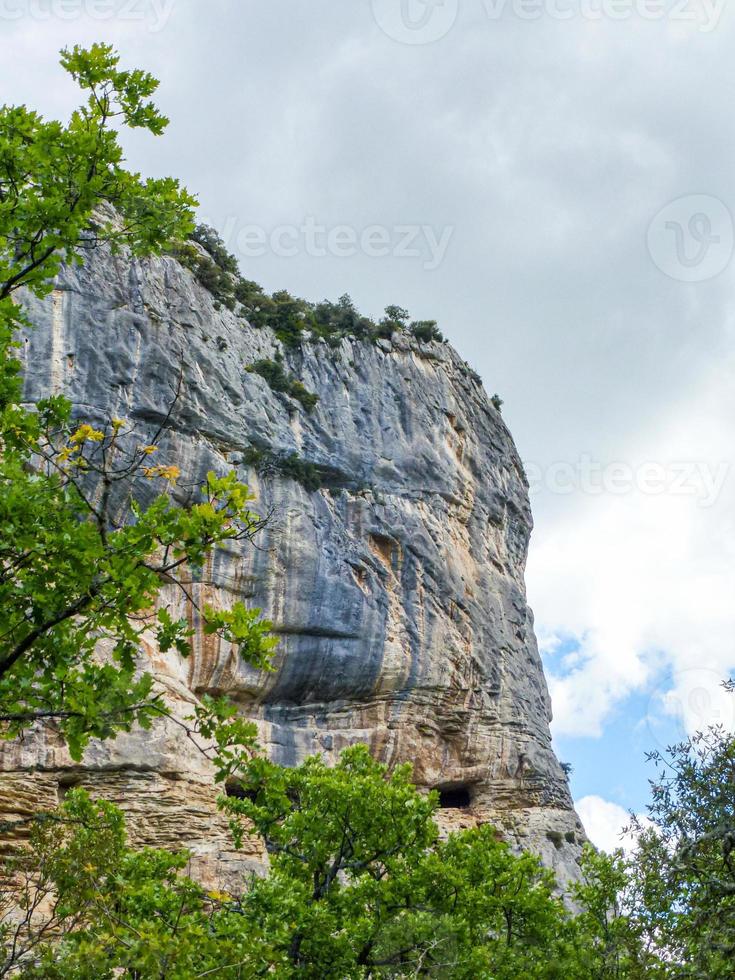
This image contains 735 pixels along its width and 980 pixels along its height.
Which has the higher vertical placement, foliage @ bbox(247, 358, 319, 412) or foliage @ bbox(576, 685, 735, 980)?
foliage @ bbox(247, 358, 319, 412)

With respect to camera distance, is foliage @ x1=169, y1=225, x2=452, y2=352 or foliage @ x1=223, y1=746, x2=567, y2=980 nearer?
foliage @ x1=223, y1=746, x2=567, y2=980

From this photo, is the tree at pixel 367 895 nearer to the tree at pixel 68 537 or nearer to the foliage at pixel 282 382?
the tree at pixel 68 537

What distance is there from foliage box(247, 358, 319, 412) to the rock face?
0.49 metres

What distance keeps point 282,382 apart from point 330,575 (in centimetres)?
907

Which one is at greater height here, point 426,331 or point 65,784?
point 426,331

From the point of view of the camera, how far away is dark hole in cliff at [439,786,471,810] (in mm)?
36750

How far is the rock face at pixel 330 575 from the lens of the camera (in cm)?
2886

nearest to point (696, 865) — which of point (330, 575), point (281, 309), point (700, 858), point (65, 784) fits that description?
point (700, 858)

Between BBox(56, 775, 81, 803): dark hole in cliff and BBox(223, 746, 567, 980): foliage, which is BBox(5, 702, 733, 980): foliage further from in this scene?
BBox(56, 775, 81, 803): dark hole in cliff

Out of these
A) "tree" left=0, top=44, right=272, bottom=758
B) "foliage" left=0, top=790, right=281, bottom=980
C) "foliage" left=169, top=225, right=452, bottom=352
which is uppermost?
"foliage" left=169, top=225, right=452, bottom=352

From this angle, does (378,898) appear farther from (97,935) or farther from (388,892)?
(97,935)

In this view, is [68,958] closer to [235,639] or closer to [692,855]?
[235,639]

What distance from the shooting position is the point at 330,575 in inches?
1315

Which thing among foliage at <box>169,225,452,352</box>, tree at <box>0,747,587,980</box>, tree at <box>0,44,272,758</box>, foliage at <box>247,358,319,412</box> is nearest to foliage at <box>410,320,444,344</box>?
foliage at <box>169,225,452,352</box>
